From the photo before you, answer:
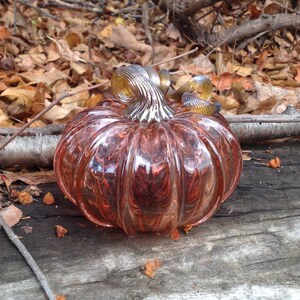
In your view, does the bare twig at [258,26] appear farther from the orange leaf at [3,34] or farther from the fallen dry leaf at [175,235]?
the fallen dry leaf at [175,235]

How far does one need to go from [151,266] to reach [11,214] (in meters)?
0.35

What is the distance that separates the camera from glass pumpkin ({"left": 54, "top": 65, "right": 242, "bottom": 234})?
1.16m

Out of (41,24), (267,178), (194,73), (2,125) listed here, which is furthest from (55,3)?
(267,178)

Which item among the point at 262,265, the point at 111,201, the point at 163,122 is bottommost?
the point at 262,265

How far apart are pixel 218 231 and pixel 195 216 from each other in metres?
0.11

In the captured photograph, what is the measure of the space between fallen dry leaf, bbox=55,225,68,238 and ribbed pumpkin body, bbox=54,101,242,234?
7cm

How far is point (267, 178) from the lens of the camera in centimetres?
154

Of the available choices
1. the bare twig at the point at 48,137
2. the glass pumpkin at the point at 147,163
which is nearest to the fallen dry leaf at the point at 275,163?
the bare twig at the point at 48,137

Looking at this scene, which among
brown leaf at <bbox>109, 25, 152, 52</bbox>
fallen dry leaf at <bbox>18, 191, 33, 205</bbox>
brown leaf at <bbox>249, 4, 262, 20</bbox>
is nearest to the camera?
fallen dry leaf at <bbox>18, 191, 33, 205</bbox>

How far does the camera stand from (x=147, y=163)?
1.16m

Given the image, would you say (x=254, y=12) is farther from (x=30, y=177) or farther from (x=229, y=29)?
(x=30, y=177)

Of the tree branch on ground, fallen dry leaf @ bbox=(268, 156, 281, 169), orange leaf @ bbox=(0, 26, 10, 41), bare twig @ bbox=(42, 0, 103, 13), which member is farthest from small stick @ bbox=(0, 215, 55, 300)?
bare twig @ bbox=(42, 0, 103, 13)

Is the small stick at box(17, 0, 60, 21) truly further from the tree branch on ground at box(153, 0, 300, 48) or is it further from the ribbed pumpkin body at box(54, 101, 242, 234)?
the ribbed pumpkin body at box(54, 101, 242, 234)

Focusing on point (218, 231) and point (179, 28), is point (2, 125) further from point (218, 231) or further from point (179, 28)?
point (179, 28)
